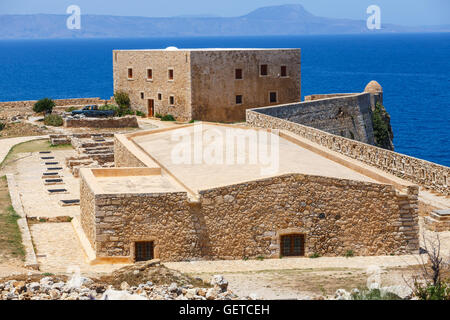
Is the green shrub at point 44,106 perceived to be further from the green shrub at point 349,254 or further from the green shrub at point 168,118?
the green shrub at point 349,254

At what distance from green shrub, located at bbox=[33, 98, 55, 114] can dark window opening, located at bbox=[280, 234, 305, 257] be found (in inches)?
1376

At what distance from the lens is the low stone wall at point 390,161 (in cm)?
2267

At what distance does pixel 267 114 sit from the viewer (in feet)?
110

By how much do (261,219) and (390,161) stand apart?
8.98 metres

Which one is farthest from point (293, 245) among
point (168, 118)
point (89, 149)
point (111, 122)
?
point (168, 118)

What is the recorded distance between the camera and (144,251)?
16547mm

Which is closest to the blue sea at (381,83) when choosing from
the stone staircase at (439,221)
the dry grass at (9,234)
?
the stone staircase at (439,221)

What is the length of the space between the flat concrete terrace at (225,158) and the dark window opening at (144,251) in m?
1.84

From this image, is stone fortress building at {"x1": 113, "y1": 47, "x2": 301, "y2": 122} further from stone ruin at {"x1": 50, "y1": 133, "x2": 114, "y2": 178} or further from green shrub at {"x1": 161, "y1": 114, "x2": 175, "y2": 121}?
stone ruin at {"x1": 50, "y1": 133, "x2": 114, "y2": 178}

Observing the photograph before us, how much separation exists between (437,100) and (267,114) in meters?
74.7

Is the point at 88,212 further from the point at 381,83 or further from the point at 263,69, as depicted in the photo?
the point at 381,83

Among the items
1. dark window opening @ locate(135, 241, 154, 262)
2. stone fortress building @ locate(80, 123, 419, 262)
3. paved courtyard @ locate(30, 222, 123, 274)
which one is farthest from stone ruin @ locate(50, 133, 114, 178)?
dark window opening @ locate(135, 241, 154, 262)

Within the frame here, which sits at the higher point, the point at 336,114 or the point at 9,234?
the point at 336,114

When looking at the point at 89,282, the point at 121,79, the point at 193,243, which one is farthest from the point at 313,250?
the point at 121,79
